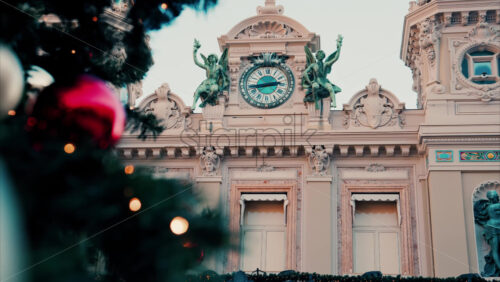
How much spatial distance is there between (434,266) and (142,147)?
8649 mm

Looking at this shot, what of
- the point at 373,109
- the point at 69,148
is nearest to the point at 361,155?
the point at 373,109

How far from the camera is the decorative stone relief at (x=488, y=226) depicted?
15992 mm

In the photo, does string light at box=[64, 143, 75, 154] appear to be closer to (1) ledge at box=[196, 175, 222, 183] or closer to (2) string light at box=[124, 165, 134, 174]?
(2) string light at box=[124, 165, 134, 174]

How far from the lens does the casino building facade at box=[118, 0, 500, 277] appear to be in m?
16.8

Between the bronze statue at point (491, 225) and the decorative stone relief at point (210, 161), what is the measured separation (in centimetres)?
727

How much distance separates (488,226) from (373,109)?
4.56 m

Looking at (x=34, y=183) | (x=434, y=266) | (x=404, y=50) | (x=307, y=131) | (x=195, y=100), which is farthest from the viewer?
(x=404, y=50)

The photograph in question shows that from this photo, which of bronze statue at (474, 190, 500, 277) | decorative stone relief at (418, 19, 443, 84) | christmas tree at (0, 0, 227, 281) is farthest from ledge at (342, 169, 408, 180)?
christmas tree at (0, 0, 227, 281)

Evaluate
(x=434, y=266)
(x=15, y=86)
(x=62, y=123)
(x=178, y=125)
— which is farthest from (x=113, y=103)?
(x=178, y=125)

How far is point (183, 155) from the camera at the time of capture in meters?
18.5

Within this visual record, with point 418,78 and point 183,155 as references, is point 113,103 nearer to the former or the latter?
point 183,155

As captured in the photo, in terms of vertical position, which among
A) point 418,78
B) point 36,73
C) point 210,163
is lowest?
point 36,73

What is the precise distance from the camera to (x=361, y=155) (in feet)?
58.8

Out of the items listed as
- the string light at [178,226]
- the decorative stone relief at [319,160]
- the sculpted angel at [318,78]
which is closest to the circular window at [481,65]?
the sculpted angel at [318,78]
